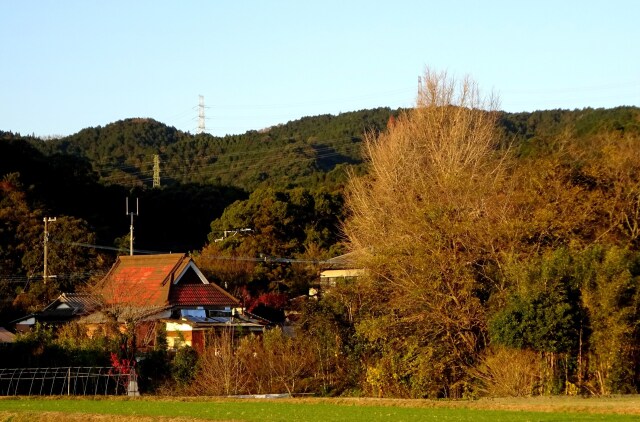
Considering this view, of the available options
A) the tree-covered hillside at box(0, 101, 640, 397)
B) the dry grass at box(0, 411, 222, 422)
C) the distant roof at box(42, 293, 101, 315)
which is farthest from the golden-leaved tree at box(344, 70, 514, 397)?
the distant roof at box(42, 293, 101, 315)

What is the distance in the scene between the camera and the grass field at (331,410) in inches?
719

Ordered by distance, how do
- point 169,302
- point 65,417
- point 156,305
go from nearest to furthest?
point 65,417 → point 156,305 → point 169,302

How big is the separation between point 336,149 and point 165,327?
2477 inches

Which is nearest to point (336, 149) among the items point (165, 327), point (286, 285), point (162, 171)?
point (162, 171)

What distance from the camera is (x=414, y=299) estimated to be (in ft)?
102

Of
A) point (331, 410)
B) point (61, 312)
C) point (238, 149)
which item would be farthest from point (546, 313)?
point (238, 149)

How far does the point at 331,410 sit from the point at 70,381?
52.7 feet

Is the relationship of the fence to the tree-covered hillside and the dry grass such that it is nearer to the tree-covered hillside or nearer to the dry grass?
the tree-covered hillside

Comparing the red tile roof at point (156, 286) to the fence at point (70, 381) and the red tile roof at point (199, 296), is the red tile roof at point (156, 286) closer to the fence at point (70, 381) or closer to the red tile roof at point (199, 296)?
the red tile roof at point (199, 296)

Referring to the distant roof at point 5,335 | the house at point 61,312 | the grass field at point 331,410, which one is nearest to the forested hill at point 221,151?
the house at point 61,312

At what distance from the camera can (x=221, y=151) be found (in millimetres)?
107750

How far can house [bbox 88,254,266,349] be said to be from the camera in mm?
39625

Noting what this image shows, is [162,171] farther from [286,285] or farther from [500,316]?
[500,316]

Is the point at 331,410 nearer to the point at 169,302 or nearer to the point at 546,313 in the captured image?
the point at 546,313
